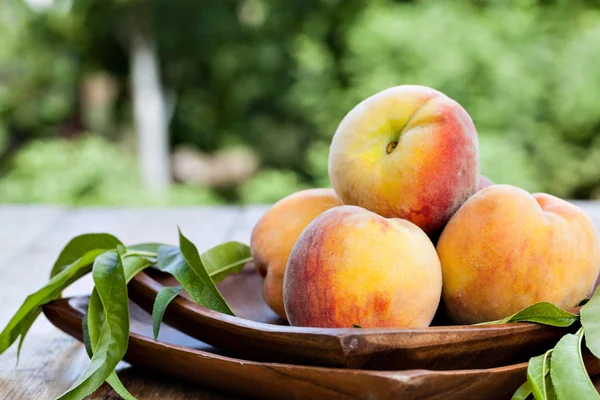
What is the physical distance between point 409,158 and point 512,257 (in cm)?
10

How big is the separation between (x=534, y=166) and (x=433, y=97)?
317 cm

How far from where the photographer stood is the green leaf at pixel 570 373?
413mm

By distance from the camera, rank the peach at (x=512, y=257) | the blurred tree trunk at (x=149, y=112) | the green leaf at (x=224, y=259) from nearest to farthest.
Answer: the peach at (x=512, y=257) < the green leaf at (x=224, y=259) < the blurred tree trunk at (x=149, y=112)

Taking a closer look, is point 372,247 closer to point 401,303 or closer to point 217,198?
point 401,303

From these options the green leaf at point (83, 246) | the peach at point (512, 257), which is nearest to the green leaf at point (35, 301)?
the green leaf at point (83, 246)

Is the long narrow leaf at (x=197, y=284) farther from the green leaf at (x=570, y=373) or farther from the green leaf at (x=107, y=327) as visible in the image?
the green leaf at (x=570, y=373)

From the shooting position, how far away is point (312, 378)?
418 millimetres

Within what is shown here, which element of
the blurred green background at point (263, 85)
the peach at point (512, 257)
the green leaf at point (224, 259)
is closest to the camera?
the peach at point (512, 257)

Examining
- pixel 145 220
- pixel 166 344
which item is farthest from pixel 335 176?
pixel 145 220

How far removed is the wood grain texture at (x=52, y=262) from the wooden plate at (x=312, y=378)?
3 cm

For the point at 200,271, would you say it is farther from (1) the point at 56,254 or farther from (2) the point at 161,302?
(1) the point at 56,254

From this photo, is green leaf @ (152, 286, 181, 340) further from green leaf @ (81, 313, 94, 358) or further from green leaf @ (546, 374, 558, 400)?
green leaf @ (546, 374, 558, 400)

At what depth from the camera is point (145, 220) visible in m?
1.42

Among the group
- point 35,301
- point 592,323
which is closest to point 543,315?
point 592,323
